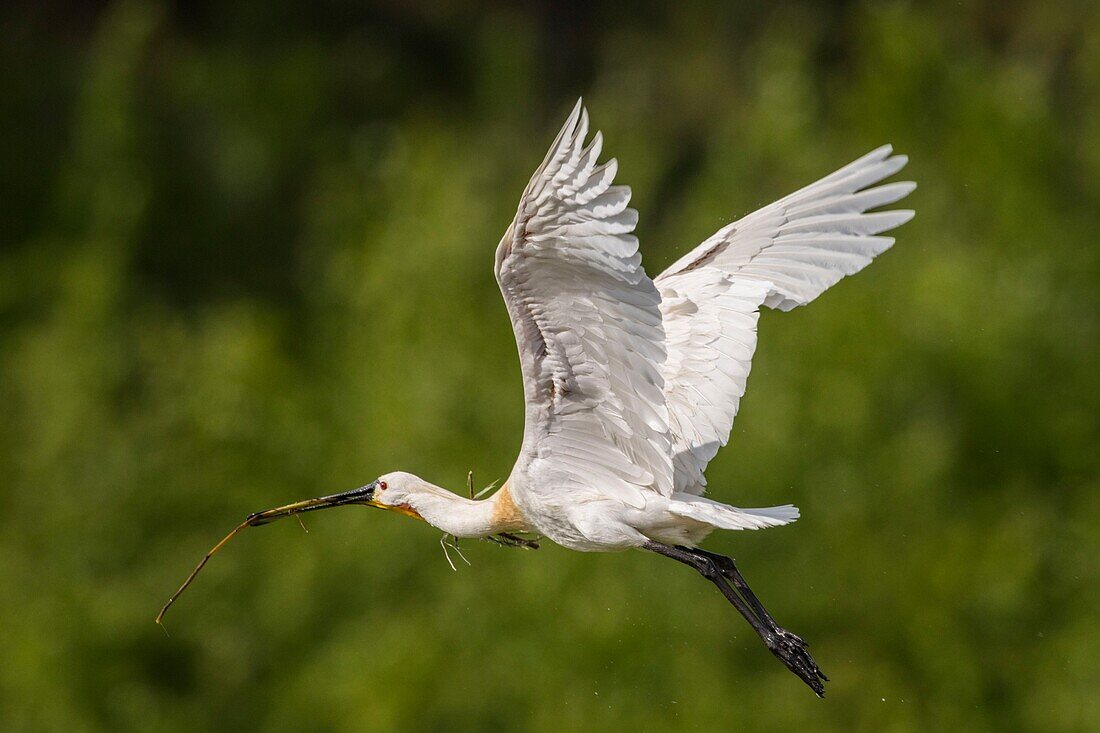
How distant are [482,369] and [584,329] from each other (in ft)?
43.5

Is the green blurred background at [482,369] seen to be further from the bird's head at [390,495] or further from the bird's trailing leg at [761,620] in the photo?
the bird's trailing leg at [761,620]

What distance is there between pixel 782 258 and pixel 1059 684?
1036 centimetres

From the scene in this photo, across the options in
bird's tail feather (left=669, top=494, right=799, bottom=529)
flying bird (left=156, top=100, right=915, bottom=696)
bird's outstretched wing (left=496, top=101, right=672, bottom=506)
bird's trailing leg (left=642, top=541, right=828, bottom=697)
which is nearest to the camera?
bird's outstretched wing (left=496, top=101, right=672, bottom=506)

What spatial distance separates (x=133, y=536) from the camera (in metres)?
22.2

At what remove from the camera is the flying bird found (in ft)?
21.5

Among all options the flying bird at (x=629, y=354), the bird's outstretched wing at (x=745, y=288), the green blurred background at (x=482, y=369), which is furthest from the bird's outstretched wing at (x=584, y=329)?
the green blurred background at (x=482, y=369)

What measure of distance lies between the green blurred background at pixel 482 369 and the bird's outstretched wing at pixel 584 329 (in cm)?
892

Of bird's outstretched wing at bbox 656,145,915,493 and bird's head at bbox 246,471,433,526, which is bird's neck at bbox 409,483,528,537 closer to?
bird's head at bbox 246,471,433,526

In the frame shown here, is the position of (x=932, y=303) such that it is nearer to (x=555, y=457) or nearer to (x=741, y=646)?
(x=741, y=646)

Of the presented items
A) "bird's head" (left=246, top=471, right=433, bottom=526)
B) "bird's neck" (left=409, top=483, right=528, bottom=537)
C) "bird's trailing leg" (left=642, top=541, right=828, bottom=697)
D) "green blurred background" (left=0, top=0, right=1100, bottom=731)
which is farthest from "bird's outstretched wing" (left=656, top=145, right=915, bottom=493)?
"green blurred background" (left=0, top=0, right=1100, bottom=731)

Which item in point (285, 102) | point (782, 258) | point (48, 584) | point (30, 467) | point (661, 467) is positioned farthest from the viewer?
point (285, 102)

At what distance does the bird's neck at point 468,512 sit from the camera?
772 cm

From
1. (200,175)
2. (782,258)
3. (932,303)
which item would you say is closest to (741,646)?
(932,303)

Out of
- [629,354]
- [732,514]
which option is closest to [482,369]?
[732,514]
